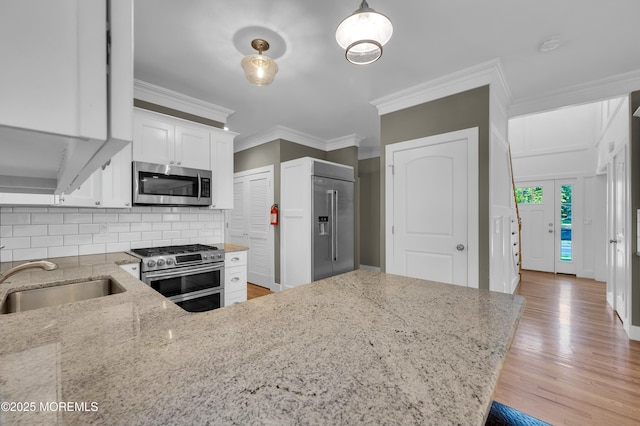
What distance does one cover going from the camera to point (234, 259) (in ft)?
9.30

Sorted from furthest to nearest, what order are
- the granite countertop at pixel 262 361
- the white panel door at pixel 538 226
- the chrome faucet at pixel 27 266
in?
1. the white panel door at pixel 538 226
2. the chrome faucet at pixel 27 266
3. the granite countertop at pixel 262 361

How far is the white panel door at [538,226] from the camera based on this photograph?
5418 millimetres

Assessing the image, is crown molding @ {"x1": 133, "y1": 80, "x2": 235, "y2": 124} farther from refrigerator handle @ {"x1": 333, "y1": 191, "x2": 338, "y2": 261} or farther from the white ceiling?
refrigerator handle @ {"x1": 333, "y1": 191, "x2": 338, "y2": 261}

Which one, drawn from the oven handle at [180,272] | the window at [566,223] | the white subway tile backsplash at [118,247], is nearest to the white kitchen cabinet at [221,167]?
the oven handle at [180,272]

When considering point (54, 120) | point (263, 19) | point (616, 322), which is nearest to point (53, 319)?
point (54, 120)

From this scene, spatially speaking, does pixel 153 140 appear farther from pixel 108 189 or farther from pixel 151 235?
pixel 151 235

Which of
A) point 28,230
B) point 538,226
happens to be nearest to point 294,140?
point 28,230

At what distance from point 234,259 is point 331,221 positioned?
5.44 ft

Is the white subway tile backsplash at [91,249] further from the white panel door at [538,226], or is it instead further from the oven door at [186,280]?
the white panel door at [538,226]

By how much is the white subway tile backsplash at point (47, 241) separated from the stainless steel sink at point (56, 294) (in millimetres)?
1065

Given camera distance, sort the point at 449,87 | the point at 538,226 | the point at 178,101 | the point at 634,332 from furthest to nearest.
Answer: the point at 538,226 < the point at 178,101 < the point at 449,87 < the point at 634,332

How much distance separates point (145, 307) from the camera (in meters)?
0.98

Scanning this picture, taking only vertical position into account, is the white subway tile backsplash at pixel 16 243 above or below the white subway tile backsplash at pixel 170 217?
below

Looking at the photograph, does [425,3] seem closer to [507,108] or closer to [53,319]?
[507,108]
